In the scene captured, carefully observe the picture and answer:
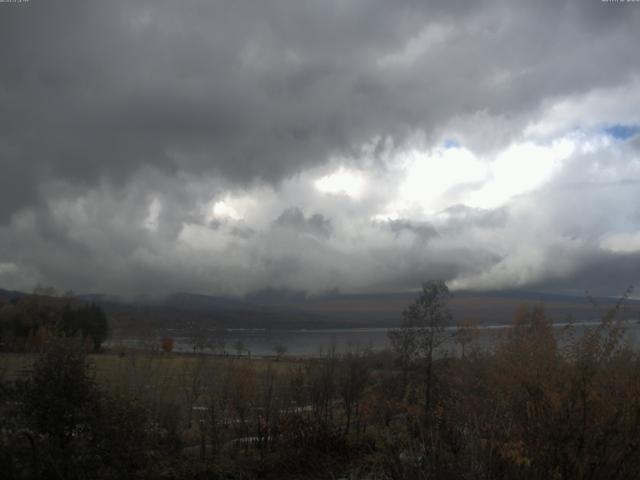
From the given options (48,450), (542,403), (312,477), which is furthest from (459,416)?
(48,450)

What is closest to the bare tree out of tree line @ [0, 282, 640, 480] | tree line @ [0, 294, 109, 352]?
tree line @ [0, 282, 640, 480]

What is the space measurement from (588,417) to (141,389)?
1209cm

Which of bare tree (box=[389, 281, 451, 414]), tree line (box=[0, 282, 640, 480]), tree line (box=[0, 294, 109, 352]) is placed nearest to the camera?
tree line (box=[0, 282, 640, 480])

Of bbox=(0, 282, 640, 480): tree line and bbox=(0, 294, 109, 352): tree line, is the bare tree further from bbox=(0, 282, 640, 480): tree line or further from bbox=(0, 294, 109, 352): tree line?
bbox=(0, 294, 109, 352): tree line

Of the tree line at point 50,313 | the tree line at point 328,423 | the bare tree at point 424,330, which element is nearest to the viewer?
the tree line at point 328,423

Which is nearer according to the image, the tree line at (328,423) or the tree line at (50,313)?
the tree line at (328,423)

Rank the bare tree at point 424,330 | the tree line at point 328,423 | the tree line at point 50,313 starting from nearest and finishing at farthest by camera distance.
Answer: the tree line at point 328,423 < the bare tree at point 424,330 < the tree line at point 50,313

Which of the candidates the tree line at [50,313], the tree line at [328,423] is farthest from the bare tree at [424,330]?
the tree line at [50,313]

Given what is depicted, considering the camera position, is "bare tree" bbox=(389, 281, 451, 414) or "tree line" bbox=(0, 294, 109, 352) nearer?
"bare tree" bbox=(389, 281, 451, 414)

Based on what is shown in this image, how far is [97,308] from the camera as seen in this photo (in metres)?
75.6

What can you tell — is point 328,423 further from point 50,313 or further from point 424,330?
point 50,313

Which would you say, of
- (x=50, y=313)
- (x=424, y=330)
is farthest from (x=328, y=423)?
(x=50, y=313)

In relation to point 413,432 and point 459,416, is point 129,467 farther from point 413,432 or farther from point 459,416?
point 459,416

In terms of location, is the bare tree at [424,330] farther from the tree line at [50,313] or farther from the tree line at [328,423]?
the tree line at [50,313]
